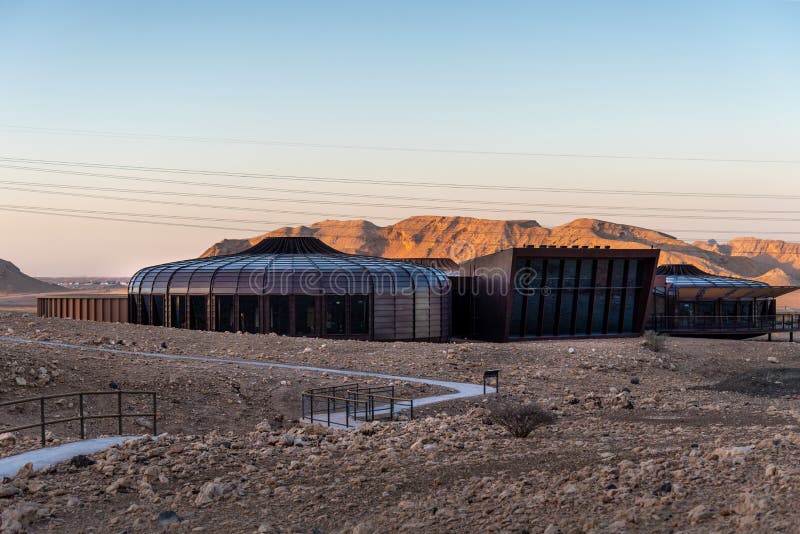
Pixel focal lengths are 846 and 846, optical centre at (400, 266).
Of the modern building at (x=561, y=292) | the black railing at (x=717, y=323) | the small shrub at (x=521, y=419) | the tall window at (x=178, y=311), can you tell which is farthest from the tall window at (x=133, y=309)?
the small shrub at (x=521, y=419)

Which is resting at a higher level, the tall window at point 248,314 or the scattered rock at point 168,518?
the scattered rock at point 168,518

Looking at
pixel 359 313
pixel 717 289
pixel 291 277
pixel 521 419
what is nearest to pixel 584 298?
pixel 359 313

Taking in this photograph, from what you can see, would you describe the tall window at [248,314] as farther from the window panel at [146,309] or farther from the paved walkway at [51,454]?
the paved walkway at [51,454]

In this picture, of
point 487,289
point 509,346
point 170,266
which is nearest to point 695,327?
point 487,289

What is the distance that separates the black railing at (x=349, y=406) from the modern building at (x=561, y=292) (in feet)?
79.8

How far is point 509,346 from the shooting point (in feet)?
140

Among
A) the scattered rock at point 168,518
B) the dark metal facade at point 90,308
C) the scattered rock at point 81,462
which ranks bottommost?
the dark metal facade at point 90,308

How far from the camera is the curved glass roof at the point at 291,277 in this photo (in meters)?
52.9

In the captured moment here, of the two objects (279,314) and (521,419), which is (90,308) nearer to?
(279,314)

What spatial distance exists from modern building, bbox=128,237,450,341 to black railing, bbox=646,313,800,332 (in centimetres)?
1805

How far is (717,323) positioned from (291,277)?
3390 cm

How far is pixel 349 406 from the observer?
2856 cm

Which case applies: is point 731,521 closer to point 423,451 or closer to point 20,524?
point 423,451

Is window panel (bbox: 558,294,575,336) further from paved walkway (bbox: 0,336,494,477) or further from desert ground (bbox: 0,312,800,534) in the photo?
desert ground (bbox: 0,312,800,534)
